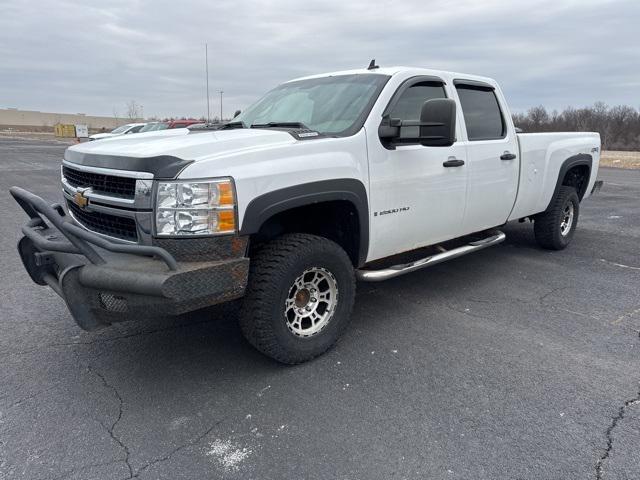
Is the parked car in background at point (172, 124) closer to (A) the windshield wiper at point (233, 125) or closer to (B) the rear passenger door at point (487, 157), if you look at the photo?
(A) the windshield wiper at point (233, 125)

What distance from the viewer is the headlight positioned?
105 inches

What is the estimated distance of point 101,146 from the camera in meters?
3.33

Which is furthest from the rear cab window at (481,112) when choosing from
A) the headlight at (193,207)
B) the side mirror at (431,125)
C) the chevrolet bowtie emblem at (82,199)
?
the chevrolet bowtie emblem at (82,199)

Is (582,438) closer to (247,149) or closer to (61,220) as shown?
(247,149)

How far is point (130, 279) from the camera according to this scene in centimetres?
254

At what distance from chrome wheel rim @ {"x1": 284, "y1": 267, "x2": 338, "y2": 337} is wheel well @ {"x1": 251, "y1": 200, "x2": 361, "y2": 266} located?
1.18ft

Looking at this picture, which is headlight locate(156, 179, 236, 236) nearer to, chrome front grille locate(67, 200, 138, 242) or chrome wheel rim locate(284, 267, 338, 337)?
chrome front grille locate(67, 200, 138, 242)

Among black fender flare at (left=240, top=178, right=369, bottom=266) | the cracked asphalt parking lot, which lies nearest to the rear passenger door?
the cracked asphalt parking lot

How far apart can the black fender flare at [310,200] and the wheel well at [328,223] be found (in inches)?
2.0

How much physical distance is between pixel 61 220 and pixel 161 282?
72 cm

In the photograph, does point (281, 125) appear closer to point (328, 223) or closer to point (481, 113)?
point (328, 223)

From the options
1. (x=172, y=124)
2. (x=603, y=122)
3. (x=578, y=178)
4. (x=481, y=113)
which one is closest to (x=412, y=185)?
(x=481, y=113)

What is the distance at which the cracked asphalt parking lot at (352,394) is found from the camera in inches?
96.3

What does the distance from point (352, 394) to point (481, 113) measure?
3254 millimetres
